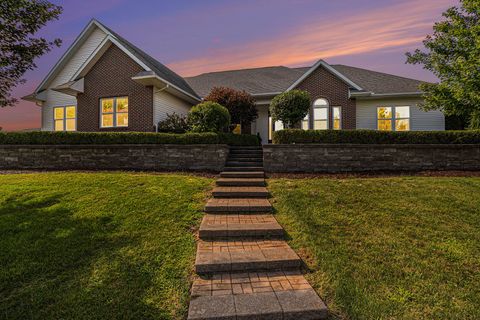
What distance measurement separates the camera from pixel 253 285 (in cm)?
362

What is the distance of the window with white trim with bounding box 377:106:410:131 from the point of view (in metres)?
15.9

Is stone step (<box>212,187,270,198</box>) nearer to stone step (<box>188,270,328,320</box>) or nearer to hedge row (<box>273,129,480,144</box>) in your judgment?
stone step (<box>188,270,328,320</box>)

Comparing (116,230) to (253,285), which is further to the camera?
(116,230)

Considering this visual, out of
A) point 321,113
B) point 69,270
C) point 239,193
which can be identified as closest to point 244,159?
point 239,193

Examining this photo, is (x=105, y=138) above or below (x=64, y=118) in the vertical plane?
below

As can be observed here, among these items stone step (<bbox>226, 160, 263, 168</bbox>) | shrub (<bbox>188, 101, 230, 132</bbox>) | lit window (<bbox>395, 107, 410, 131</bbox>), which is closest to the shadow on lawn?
stone step (<bbox>226, 160, 263, 168</bbox>)

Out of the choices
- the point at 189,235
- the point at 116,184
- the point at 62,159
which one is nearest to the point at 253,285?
the point at 189,235

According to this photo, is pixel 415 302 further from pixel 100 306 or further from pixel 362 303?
pixel 100 306

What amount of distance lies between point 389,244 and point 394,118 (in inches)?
549

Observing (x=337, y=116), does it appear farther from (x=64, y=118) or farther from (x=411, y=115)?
(x=64, y=118)

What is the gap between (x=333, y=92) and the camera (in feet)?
51.2

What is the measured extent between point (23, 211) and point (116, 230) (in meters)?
2.86

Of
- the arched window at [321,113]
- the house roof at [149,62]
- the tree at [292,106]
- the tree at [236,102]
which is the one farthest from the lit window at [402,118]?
the house roof at [149,62]

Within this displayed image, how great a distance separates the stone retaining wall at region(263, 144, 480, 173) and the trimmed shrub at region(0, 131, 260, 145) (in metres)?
2.84
